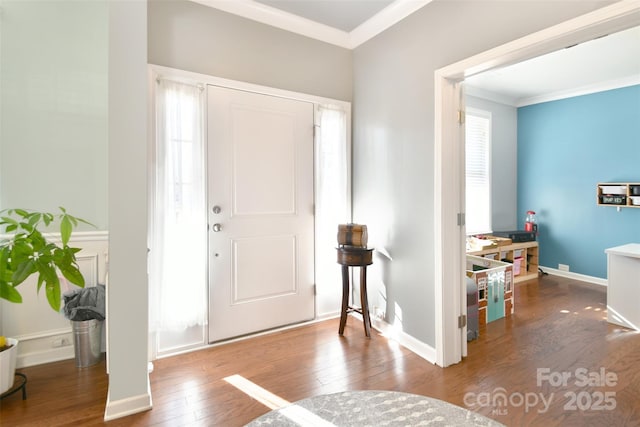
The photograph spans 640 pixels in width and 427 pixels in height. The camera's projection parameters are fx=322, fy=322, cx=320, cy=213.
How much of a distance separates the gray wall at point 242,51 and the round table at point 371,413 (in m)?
2.50

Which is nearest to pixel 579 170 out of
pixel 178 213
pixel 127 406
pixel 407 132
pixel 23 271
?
pixel 407 132

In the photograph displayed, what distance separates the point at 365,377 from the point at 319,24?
3.05 m

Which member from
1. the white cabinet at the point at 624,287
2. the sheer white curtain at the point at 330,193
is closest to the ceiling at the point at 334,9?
the sheer white curtain at the point at 330,193

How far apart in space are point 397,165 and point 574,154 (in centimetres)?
380

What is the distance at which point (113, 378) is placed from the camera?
1856 millimetres

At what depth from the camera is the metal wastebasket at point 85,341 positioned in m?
2.39

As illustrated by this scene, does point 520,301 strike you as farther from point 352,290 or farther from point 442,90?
point 442,90

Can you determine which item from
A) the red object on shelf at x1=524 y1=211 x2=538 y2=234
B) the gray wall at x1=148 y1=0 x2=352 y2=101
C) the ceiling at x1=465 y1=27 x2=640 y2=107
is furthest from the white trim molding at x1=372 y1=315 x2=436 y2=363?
the red object on shelf at x1=524 y1=211 x2=538 y2=234

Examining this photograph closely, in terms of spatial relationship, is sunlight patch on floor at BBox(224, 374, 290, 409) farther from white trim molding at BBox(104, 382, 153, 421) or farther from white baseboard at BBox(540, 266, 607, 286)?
white baseboard at BBox(540, 266, 607, 286)

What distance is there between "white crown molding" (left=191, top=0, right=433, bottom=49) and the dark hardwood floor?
110 inches

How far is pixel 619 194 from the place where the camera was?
171 inches

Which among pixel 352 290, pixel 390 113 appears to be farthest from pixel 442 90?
pixel 352 290

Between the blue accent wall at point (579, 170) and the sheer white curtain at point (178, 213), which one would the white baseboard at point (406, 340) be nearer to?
the sheer white curtain at point (178, 213)

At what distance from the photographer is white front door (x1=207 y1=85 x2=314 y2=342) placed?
2713 millimetres
